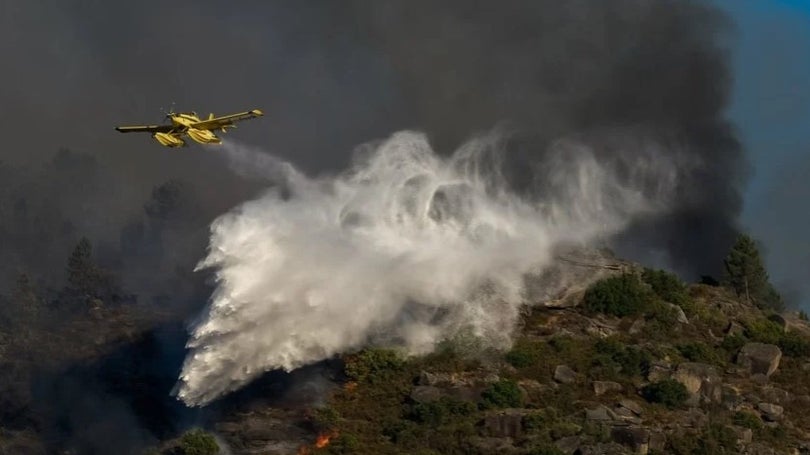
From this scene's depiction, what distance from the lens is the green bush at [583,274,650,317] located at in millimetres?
91312

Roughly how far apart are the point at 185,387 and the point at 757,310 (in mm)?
36989

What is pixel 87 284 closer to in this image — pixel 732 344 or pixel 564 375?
pixel 564 375

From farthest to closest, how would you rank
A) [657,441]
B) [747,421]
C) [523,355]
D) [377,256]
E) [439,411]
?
[377,256] < [523,355] < [747,421] < [439,411] < [657,441]

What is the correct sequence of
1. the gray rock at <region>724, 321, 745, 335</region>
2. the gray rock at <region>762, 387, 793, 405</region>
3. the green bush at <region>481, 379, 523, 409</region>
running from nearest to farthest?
the green bush at <region>481, 379, 523, 409</region> < the gray rock at <region>762, 387, 793, 405</region> < the gray rock at <region>724, 321, 745, 335</region>

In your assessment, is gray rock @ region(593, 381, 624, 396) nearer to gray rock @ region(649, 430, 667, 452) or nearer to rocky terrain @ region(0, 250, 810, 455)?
rocky terrain @ region(0, 250, 810, 455)

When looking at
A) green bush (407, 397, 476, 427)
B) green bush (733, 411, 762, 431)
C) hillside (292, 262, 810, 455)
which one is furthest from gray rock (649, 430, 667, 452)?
green bush (407, 397, 476, 427)

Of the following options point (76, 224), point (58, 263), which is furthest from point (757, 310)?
point (76, 224)

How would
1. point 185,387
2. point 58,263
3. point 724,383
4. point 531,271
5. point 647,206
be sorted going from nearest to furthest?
point 185,387 < point 724,383 < point 531,271 < point 647,206 < point 58,263

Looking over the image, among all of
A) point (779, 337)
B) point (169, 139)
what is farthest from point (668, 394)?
point (169, 139)

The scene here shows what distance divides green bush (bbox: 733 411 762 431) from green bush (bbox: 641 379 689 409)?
2.78 meters

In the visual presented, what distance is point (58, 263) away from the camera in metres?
141

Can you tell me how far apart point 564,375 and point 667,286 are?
48.1 ft

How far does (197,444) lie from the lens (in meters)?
73.7

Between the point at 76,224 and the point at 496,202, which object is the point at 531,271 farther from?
the point at 76,224
